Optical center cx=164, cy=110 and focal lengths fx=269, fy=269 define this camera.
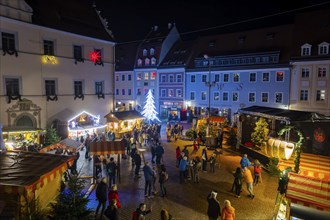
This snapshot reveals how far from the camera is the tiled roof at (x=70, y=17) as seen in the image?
2370 cm

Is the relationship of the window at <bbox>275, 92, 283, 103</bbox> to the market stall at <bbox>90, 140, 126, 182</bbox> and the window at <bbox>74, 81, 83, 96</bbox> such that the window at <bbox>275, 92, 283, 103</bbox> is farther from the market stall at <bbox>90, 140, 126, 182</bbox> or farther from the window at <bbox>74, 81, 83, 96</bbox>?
the market stall at <bbox>90, 140, 126, 182</bbox>

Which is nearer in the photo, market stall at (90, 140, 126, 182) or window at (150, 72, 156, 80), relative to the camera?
market stall at (90, 140, 126, 182)

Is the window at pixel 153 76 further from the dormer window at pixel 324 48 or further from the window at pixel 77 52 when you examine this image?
the dormer window at pixel 324 48

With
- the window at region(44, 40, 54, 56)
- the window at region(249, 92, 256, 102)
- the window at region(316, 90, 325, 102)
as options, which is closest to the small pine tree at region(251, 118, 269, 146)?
the window at region(316, 90, 325, 102)

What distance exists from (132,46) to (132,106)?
11.7 m

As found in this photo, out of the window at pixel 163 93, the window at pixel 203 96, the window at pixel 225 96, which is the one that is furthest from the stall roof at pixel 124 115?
the window at pixel 163 93

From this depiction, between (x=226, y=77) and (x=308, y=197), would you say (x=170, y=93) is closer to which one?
(x=226, y=77)

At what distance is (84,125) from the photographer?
26.5 metres

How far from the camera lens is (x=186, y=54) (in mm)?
44500

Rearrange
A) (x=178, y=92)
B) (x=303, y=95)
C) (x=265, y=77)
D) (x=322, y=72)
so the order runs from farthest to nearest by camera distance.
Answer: (x=178, y=92), (x=265, y=77), (x=303, y=95), (x=322, y=72)

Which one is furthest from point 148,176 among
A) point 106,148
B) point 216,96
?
point 216,96

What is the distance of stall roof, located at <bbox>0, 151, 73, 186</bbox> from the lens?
7.72m

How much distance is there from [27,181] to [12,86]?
53.3ft

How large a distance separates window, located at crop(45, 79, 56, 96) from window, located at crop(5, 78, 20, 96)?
267 centimetres
